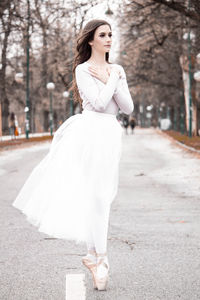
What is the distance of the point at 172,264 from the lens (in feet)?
15.0

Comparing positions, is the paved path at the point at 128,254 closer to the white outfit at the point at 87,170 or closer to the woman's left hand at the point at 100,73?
the white outfit at the point at 87,170

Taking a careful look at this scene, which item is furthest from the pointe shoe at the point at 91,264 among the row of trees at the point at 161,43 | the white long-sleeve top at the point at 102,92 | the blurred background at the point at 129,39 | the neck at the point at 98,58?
the row of trees at the point at 161,43

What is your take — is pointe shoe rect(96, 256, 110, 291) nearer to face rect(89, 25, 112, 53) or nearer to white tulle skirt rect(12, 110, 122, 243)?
white tulle skirt rect(12, 110, 122, 243)

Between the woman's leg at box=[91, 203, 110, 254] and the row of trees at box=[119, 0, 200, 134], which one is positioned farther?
the row of trees at box=[119, 0, 200, 134]

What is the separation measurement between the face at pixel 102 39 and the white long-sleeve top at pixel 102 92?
0.47 ft

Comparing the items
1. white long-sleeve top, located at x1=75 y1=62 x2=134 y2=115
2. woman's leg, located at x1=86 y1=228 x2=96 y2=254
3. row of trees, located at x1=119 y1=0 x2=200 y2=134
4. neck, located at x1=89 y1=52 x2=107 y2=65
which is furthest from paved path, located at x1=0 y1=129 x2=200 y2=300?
row of trees, located at x1=119 y1=0 x2=200 y2=134

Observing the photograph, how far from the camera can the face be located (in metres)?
4.02

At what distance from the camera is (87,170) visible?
3967 millimetres

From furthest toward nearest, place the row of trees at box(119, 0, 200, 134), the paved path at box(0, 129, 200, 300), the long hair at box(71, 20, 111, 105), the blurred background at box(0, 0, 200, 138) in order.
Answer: the row of trees at box(119, 0, 200, 134) → the blurred background at box(0, 0, 200, 138) → the long hair at box(71, 20, 111, 105) → the paved path at box(0, 129, 200, 300)

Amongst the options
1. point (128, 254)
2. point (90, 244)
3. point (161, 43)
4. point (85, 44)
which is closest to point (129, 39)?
point (161, 43)

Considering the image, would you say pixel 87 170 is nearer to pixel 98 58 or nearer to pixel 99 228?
pixel 99 228

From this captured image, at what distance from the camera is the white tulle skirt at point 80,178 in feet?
12.9

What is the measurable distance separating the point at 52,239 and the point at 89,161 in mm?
1962

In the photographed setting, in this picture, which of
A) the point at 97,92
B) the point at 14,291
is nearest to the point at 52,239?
the point at 14,291
